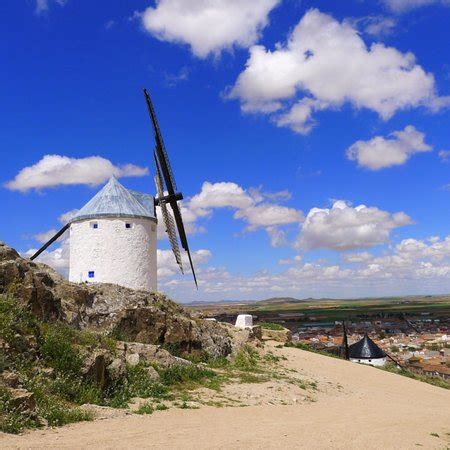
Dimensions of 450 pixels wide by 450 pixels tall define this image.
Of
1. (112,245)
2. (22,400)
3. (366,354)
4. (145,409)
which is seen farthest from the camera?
(366,354)

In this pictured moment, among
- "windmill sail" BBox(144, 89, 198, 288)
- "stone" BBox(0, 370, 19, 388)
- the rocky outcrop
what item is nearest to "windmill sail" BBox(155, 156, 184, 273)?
"windmill sail" BBox(144, 89, 198, 288)

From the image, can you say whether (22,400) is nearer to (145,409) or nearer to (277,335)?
(145,409)

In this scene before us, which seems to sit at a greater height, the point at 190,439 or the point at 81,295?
the point at 81,295

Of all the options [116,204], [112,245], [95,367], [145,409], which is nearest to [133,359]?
[95,367]

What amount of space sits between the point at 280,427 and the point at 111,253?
42.3 ft

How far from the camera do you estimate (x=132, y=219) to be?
21.6 metres

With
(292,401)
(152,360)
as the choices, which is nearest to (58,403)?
(152,360)

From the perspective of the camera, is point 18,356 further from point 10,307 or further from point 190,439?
point 190,439

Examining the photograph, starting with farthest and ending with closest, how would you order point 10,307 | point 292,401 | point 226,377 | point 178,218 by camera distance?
1. point 178,218
2. point 226,377
3. point 292,401
4. point 10,307

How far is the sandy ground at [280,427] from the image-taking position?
7.97 m

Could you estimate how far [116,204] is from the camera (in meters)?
21.9

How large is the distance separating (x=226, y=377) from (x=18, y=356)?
702cm

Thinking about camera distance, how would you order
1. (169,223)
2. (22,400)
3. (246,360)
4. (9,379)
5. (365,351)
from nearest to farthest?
1. (22,400)
2. (9,379)
3. (246,360)
4. (169,223)
5. (365,351)

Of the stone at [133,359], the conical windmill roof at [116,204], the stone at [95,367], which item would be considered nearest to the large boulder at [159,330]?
the stone at [133,359]
